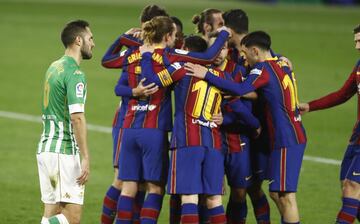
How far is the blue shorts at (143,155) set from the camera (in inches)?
369

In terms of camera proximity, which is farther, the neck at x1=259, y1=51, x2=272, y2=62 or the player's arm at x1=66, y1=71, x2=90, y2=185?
the neck at x1=259, y1=51, x2=272, y2=62

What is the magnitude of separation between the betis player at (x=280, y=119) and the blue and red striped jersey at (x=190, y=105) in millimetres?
488

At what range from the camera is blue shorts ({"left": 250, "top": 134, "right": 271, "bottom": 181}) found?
10.0 metres

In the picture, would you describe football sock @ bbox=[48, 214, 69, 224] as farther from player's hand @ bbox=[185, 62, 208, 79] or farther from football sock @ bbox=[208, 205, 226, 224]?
player's hand @ bbox=[185, 62, 208, 79]

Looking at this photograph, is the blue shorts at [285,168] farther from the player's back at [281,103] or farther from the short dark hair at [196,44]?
the short dark hair at [196,44]

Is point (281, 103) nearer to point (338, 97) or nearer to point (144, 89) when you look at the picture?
point (338, 97)

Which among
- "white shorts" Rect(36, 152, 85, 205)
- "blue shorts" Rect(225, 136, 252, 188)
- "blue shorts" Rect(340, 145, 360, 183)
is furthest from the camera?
"blue shorts" Rect(225, 136, 252, 188)

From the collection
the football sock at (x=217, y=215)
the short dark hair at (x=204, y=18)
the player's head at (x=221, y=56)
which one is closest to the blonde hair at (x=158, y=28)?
the player's head at (x=221, y=56)

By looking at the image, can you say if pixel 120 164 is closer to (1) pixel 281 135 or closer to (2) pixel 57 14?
(1) pixel 281 135

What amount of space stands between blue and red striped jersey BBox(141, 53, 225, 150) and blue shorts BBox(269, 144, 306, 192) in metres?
0.64

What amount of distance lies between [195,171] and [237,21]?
1827 millimetres

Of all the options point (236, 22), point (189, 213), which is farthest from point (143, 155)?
point (236, 22)

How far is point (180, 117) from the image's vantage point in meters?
9.24

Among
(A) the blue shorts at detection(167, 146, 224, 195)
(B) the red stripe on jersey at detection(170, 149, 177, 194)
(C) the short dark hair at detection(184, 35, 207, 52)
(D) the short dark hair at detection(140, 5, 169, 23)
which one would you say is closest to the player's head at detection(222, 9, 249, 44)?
(D) the short dark hair at detection(140, 5, 169, 23)
